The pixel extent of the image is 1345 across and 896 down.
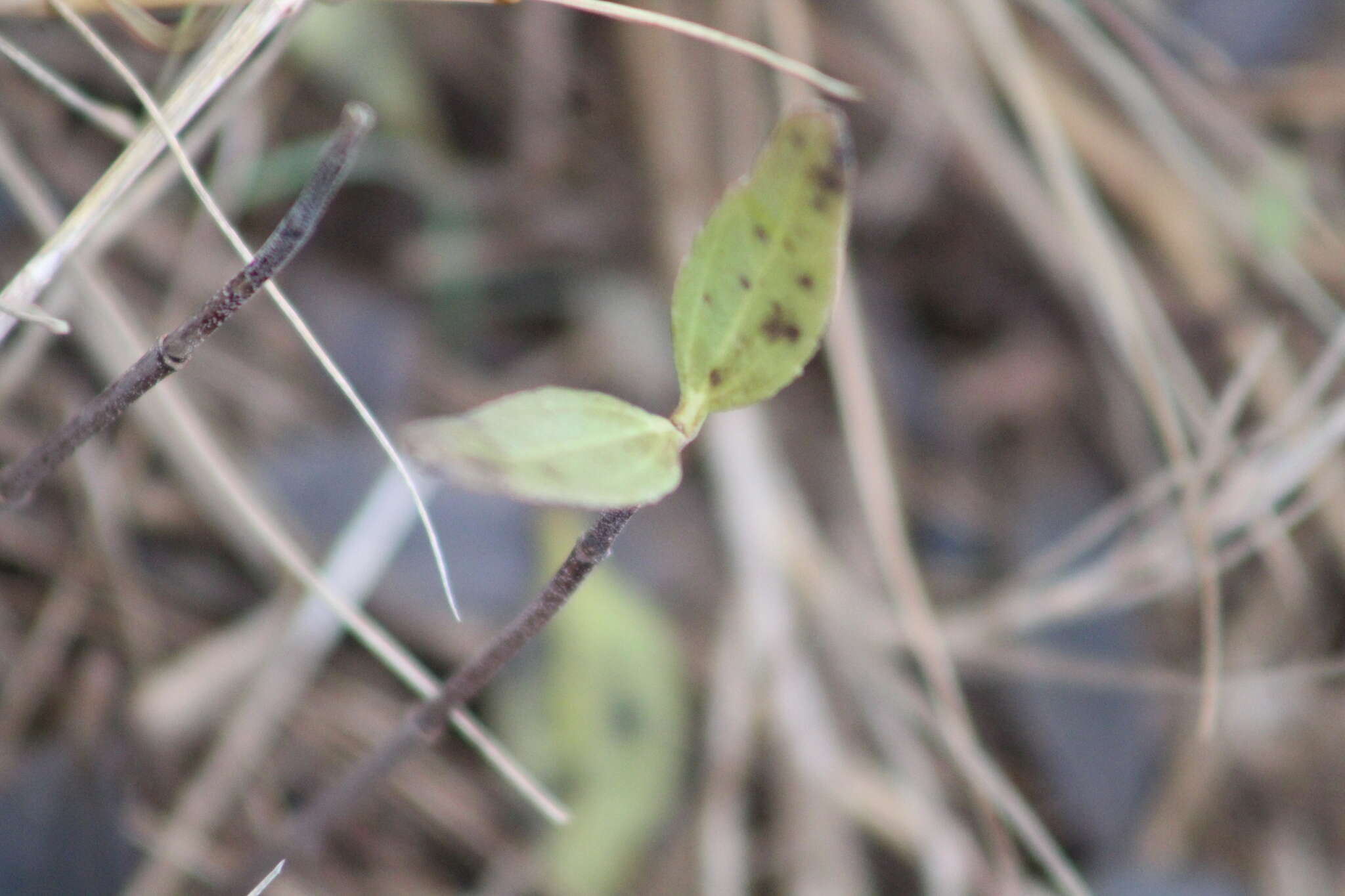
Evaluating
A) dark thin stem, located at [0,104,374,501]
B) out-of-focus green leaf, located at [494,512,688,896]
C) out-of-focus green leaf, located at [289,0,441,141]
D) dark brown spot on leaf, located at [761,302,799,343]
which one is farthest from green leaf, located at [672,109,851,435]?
out-of-focus green leaf, located at [289,0,441,141]

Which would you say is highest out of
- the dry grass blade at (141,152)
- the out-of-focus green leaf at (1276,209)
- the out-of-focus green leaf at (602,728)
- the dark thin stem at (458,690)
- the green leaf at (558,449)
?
the dry grass blade at (141,152)

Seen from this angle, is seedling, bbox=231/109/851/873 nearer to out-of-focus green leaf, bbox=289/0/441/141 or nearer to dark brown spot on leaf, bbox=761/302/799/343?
dark brown spot on leaf, bbox=761/302/799/343

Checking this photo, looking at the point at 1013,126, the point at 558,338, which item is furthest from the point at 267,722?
the point at 1013,126

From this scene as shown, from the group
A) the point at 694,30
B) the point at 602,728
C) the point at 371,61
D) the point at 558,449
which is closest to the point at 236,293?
the point at 558,449

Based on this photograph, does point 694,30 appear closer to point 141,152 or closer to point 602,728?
point 141,152

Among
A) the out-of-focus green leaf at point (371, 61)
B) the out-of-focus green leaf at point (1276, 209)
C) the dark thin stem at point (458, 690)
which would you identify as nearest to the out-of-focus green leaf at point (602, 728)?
the dark thin stem at point (458, 690)

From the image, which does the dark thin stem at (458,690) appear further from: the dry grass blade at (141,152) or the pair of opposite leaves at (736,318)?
the dry grass blade at (141,152)

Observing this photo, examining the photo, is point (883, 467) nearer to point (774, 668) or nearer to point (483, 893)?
point (774, 668)
